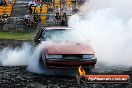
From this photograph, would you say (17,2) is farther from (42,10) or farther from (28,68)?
(28,68)

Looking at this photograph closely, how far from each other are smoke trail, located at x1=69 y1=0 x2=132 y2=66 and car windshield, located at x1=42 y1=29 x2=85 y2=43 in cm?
193

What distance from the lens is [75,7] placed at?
30172 mm

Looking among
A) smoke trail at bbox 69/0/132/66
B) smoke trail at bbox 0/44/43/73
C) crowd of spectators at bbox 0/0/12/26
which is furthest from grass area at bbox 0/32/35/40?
smoke trail at bbox 0/44/43/73

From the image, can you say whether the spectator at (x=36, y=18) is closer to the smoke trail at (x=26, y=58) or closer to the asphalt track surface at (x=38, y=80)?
the smoke trail at (x=26, y=58)

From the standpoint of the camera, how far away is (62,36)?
14.4 metres

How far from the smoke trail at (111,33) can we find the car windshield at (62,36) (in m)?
1.93

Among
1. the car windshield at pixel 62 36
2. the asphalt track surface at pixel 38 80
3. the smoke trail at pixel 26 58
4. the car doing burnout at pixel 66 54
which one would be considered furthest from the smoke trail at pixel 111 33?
the smoke trail at pixel 26 58

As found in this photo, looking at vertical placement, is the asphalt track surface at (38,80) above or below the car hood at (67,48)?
below

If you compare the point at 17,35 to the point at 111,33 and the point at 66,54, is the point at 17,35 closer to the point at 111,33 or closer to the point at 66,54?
the point at 111,33

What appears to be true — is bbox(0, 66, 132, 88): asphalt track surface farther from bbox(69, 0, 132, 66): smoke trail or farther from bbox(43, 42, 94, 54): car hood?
bbox(69, 0, 132, 66): smoke trail

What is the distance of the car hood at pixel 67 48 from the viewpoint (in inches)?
500

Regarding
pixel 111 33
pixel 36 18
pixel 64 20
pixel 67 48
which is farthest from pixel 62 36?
pixel 36 18

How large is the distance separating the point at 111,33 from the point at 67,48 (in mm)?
6472

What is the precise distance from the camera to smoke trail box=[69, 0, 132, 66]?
16498mm
